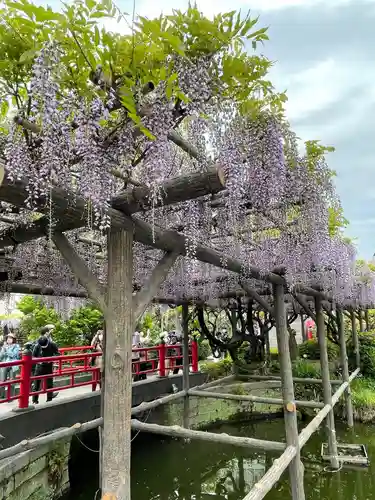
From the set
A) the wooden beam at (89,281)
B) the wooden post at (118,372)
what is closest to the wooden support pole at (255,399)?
the wooden post at (118,372)

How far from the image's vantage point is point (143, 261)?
5.27m

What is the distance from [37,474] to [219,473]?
114 inches

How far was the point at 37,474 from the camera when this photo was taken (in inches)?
185

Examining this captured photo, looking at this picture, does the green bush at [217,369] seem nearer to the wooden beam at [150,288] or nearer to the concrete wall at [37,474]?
the concrete wall at [37,474]

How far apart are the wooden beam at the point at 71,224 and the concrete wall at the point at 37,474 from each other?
2788 millimetres

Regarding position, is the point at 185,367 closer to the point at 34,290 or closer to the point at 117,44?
the point at 34,290

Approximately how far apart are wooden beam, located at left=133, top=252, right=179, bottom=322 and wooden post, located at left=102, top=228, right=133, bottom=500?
0.07 meters

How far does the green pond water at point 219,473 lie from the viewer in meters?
5.32

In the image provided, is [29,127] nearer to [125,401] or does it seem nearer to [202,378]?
[125,401]

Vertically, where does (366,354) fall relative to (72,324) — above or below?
below

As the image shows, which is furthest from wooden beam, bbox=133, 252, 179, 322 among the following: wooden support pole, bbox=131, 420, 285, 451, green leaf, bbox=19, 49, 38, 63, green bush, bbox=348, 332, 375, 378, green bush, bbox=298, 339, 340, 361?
green bush, bbox=298, 339, 340, 361

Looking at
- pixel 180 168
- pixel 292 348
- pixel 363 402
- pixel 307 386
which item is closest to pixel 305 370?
pixel 307 386

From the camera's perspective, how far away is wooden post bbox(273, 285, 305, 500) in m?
3.88

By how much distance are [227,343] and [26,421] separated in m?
5.19
